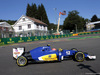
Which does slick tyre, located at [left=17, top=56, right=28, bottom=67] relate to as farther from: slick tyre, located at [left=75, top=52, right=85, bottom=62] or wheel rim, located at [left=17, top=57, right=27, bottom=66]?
slick tyre, located at [left=75, top=52, right=85, bottom=62]

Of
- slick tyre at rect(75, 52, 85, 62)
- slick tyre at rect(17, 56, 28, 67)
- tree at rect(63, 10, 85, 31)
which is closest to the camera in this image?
slick tyre at rect(17, 56, 28, 67)

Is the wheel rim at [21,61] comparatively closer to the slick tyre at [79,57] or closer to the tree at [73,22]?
the slick tyre at [79,57]

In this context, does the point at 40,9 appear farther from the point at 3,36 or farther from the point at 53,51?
the point at 53,51

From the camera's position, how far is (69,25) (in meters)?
70.6

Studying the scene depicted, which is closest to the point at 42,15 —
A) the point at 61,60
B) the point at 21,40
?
the point at 21,40

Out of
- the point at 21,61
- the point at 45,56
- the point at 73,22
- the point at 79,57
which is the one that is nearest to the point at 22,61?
the point at 21,61

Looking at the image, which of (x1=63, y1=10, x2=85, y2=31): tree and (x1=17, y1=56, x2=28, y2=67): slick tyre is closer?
(x1=17, y1=56, x2=28, y2=67): slick tyre

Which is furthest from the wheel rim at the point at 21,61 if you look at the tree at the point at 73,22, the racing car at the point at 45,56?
the tree at the point at 73,22

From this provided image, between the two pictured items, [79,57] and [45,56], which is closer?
[45,56]

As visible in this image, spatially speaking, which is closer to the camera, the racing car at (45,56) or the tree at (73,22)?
the racing car at (45,56)

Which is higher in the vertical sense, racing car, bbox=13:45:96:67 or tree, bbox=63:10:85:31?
tree, bbox=63:10:85:31

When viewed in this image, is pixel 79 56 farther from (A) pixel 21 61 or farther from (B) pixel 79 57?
(A) pixel 21 61

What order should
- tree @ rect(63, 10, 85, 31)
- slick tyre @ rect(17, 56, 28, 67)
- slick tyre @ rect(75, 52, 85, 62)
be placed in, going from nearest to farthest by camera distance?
slick tyre @ rect(17, 56, 28, 67) < slick tyre @ rect(75, 52, 85, 62) < tree @ rect(63, 10, 85, 31)

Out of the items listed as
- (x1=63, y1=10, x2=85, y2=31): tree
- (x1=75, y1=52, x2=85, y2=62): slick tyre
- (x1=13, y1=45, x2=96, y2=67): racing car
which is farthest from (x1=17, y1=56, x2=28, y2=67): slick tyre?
(x1=63, y1=10, x2=85, y2=31): tree
